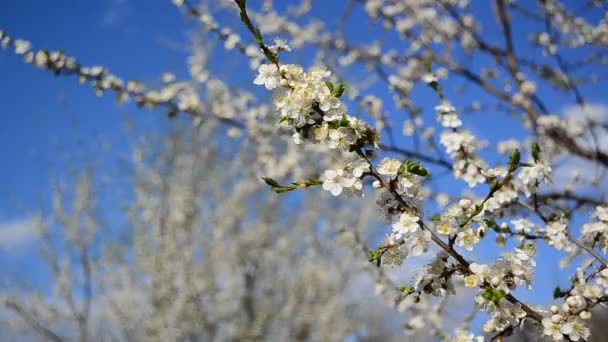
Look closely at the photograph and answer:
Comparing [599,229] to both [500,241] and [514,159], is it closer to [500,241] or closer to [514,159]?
[500,241]

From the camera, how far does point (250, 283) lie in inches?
356

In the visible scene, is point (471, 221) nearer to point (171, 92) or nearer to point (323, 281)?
point (171, 92)

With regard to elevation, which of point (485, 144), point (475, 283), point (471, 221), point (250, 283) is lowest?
point (475, 283)

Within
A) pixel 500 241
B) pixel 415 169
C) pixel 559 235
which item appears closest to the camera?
pixel 415 169

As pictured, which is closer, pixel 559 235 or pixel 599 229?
pixel 599 229

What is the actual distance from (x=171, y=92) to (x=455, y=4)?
9.07 feet

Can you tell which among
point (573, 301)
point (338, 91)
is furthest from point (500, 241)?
point (338, 91)

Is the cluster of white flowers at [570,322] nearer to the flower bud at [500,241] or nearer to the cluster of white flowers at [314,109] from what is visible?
the flower bud at [500,241]

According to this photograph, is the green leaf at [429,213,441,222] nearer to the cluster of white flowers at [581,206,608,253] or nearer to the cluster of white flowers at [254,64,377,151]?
the cluster of white flowers at [254,64,377,151]

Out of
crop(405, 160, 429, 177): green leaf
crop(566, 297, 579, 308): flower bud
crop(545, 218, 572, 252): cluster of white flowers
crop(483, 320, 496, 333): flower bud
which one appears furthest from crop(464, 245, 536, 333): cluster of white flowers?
crop(545, 218, 572, 252): cluster of white flowers

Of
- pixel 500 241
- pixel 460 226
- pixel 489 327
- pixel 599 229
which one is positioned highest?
pixel 599 229

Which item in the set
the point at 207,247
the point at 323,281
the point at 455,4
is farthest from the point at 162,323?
the point at 455,4

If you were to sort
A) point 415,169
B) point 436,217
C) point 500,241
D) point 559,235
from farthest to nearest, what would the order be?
point 559,235
point 500,241
point 436,217
point 415,169

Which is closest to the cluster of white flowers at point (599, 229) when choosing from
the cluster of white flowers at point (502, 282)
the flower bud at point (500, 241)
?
the flower bud at point (500, 241)
